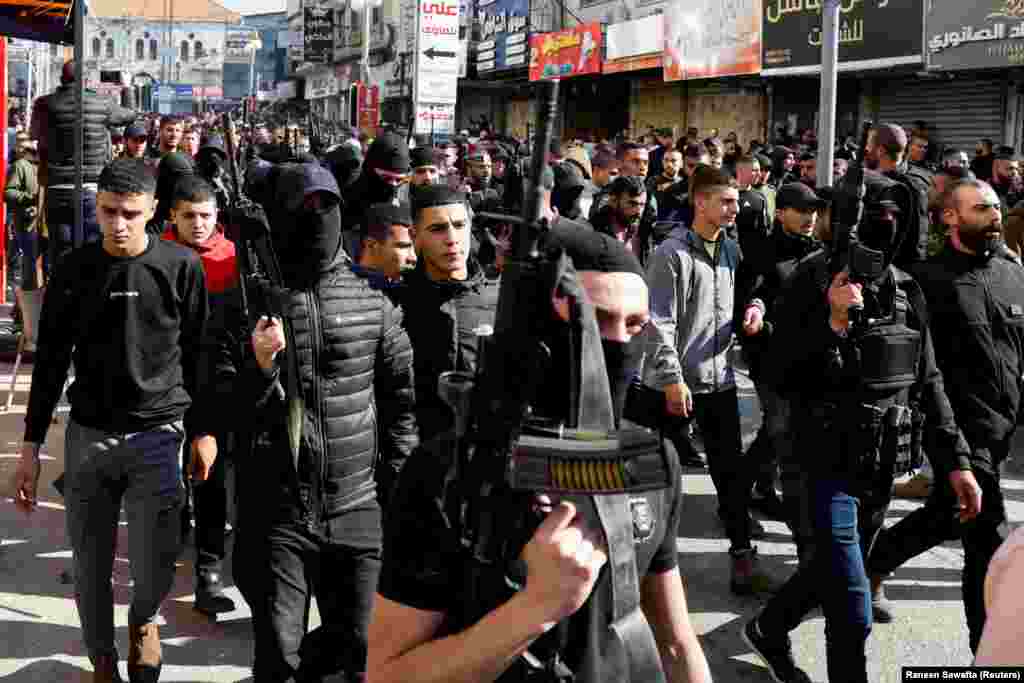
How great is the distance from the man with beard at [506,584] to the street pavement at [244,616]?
2.96 m

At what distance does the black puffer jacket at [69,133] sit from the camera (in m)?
10.4

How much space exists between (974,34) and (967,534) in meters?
12.8

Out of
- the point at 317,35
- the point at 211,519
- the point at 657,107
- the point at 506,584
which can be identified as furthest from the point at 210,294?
the point at 317,35

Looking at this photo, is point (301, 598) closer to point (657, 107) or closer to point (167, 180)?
point (167, 180)

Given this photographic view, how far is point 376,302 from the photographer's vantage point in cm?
420

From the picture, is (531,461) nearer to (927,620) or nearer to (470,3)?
(927,620)

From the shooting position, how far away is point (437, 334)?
465 cm

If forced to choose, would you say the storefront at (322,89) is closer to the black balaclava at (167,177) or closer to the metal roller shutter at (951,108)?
the metal roller shutter at (951,108)

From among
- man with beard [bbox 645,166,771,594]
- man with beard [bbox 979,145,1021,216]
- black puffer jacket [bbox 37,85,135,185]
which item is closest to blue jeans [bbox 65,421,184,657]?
man with beard [bbox 645,166,771,594]

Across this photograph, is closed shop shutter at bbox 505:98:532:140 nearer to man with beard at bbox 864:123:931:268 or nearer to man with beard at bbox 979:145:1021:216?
man with beard at bbox 979:145:1021:216

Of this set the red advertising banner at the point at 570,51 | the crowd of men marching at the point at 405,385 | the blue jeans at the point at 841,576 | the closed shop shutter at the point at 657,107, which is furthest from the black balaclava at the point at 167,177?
the closed shop shutter at the point at 657,107

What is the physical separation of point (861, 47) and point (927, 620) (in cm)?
1429

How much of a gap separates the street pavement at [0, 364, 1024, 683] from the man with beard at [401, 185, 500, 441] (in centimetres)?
137

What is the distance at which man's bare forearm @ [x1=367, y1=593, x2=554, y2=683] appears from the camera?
212 cm
